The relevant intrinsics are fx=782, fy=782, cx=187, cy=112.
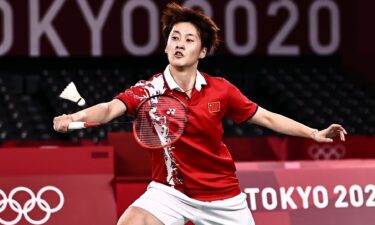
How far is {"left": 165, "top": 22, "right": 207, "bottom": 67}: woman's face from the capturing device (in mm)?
3779

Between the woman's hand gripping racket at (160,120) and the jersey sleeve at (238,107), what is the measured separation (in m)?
0.40

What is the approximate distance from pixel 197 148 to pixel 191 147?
0.03 meters

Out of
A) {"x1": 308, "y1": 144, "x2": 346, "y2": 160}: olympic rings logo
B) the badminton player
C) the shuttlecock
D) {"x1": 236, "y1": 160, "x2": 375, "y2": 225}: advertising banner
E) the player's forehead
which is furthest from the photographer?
{"x1": 308, "y1": 144, "x2": 346, "y2": 160}: olympic rings logo

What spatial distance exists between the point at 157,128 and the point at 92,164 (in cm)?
145

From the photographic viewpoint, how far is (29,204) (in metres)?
4.86

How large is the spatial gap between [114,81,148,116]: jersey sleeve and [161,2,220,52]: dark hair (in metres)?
0.36

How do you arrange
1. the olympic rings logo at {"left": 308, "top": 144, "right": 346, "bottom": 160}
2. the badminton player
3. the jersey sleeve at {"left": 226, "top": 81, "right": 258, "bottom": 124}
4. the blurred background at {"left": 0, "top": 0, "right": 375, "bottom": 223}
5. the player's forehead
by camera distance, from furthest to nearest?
the blurred background at {"left": 0, "top": 0, "right": 375, "bottom": 223}, the olympic rings logo at {"left": 308, "top": 144, "right": 346, "bottom": 160}, the jersey sleeve at {"left": 226, "top": 81, "right": 258, "bottom": 124}, the player's forehead, the badminton player

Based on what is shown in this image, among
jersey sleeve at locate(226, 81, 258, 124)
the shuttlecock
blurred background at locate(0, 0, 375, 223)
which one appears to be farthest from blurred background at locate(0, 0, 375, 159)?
the shuttlecock

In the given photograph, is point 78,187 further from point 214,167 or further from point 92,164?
point 214,167

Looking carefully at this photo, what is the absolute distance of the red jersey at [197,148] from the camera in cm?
373

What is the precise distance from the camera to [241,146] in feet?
22.0

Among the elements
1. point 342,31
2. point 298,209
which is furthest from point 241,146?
point 342,31

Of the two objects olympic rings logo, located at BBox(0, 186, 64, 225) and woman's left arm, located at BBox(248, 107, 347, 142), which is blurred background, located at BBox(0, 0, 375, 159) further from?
woman's left arm, located at BBox(248, 107, 347, 142)

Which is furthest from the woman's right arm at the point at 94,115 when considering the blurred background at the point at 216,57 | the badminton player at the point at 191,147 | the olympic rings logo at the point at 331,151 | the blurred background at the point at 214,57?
the blurred background at the point at 216,57
